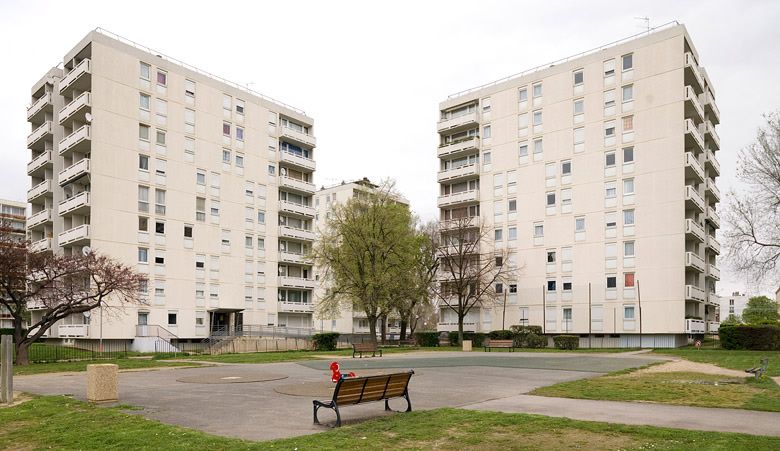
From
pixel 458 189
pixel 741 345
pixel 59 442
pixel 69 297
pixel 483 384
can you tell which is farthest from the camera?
pixel 458 189

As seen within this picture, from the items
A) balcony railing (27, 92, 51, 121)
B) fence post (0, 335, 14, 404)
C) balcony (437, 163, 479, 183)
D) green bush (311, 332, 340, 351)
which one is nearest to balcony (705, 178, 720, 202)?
balcony (437, 163, 479, 183)

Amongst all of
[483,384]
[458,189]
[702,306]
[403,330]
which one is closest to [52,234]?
[403,330]

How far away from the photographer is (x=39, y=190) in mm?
60125

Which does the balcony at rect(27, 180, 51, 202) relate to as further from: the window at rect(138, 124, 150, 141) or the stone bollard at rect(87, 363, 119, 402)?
the stone bollard at rect(87, 363, 119, 402)

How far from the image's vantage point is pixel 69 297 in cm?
3250

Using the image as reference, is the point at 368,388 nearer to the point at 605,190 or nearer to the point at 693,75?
the point at 605,190

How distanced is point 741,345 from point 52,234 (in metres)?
58.9

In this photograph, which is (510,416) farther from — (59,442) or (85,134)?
(85,134)

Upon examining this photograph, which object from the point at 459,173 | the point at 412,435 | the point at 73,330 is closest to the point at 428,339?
the point at 459,173

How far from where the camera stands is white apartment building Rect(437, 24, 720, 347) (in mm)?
53188

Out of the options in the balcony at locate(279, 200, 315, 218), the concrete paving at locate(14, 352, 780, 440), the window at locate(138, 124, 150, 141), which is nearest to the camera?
the concrete paving at locate(14, 352, 780, 440)

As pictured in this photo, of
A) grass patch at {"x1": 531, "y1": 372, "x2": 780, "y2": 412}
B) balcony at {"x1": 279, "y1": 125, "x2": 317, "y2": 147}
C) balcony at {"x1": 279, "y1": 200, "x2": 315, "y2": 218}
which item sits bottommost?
grass patch at {"x1": 531, "y1": 372, "x2": 780, "y2": 412}

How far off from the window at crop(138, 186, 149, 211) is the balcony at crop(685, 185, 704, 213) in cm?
4601

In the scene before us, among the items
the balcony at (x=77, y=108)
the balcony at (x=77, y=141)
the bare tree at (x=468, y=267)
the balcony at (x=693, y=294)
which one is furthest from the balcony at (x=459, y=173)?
the balcony at (x=77, y=108)
